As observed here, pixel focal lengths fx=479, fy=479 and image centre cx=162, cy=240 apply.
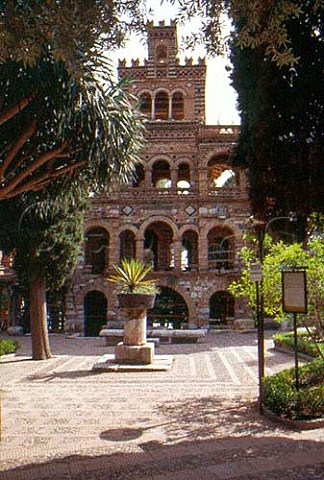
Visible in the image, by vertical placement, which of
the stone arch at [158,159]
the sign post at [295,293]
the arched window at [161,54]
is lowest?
the sign post at [295,293]

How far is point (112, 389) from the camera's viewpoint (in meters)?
10.7

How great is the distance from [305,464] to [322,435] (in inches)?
62.8

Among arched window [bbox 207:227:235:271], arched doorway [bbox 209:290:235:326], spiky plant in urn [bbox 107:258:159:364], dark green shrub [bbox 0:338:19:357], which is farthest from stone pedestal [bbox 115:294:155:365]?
arched doorway [bbox 209:290:235:326]

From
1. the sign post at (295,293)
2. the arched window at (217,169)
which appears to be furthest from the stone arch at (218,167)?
the sign post at (295,293)

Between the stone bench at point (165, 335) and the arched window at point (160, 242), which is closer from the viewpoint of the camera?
the stone bench at point (165, 335)

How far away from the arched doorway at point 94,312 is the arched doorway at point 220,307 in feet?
20.0

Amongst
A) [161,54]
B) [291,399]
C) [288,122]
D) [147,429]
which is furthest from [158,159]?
[147,429]

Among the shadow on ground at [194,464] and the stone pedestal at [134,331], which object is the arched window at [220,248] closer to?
the stone pedestal at [134,331]

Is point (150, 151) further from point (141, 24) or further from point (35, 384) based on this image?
point (141, 24)

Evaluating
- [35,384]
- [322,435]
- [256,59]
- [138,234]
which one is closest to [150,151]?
[138,234]

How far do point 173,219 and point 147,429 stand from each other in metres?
19.1

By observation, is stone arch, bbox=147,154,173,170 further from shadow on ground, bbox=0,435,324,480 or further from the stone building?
shadow on ground, bbox=0,435,324,480

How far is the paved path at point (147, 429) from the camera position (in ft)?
16.9

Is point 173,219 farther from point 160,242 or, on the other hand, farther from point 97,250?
point 97,250
